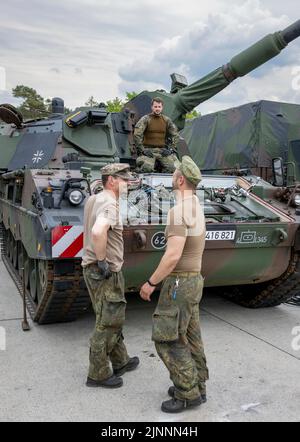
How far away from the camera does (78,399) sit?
356 cm

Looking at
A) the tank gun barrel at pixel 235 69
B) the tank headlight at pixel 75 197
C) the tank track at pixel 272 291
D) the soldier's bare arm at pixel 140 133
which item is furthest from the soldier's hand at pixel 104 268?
the tank gun barrel at pixel 235 69

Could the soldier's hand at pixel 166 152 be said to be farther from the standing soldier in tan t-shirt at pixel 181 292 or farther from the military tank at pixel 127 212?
the standing soldier in tan t-shirt at pixel 181 292

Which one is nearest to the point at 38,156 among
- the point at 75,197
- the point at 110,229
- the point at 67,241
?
the point at 75,197

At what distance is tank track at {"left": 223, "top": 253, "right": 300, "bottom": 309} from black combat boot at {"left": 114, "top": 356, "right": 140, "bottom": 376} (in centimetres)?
225

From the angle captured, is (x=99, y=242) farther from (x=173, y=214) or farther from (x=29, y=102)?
(x=29, y=102)

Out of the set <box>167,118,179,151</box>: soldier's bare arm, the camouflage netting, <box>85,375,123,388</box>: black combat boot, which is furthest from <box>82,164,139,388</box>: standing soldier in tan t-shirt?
the camouflage netting

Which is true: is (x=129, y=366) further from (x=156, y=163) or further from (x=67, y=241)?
(x=156, y=163)

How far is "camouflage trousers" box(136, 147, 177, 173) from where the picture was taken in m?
6.45

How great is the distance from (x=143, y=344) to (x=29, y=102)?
2643cm

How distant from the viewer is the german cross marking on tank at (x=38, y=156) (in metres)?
6.44

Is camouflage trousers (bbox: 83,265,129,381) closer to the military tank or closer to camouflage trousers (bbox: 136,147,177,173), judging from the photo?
the military tank

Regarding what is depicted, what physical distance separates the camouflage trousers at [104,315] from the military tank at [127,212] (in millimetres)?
835

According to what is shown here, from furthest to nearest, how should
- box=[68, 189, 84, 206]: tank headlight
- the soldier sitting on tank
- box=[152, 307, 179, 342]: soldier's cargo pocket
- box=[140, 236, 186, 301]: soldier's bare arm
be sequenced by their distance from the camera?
the soldier sitting on tank < box=[68, 189, 84, 206]: tank headlight < box=[152, 307, 179, 342]: soldier's cargo pocket < box=[140, 236, 186, 301]: soldier's bare arm

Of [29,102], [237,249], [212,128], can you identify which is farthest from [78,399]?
[29,102]
